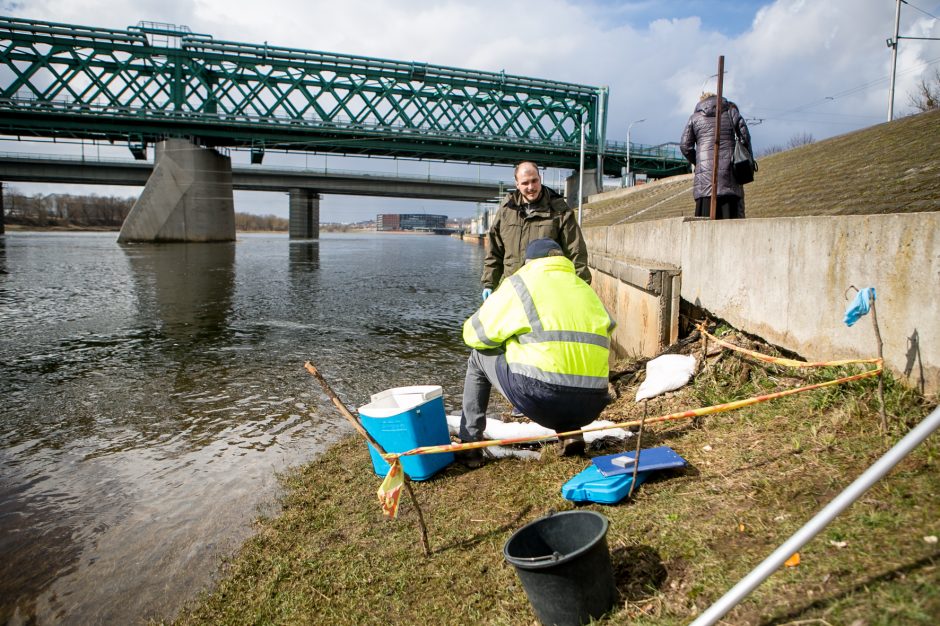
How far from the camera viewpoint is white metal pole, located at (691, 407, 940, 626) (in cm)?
200

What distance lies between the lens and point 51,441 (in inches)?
240

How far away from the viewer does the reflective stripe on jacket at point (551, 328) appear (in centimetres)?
386

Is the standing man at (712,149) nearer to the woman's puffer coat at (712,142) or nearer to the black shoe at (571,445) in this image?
the woman's puffer coat at (712,142)

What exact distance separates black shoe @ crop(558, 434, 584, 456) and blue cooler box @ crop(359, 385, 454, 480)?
0.91 meters

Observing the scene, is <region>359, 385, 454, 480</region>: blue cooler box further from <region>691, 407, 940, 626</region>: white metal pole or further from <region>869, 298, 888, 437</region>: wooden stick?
<region>869, 298, 888, 437</region>: wooden stick

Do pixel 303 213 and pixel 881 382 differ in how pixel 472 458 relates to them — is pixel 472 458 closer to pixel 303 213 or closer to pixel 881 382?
pixel 881 382

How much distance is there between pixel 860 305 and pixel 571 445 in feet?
7.01

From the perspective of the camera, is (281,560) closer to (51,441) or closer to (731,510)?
(731,510)

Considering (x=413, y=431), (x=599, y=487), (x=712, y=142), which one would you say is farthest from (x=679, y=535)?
(x=712, y=142)

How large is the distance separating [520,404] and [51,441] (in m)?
5.10

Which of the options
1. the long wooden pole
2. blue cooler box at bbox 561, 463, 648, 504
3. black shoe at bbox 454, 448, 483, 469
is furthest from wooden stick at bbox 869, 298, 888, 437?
the long wooden pole

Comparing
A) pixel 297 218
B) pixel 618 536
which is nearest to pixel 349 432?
pixel 618 536

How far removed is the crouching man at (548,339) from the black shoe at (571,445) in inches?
14.1

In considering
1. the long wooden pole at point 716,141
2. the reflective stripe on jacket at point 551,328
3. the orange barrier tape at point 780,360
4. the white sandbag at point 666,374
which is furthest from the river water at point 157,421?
the long wooden pole at point 716,141
